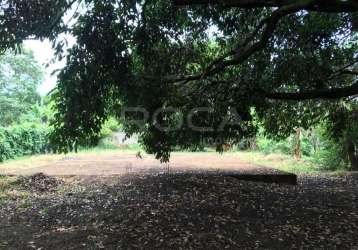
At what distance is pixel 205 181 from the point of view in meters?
9.34

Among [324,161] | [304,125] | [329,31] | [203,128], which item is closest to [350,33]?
[329,31]

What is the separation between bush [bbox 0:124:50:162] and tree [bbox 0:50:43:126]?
26.5ft

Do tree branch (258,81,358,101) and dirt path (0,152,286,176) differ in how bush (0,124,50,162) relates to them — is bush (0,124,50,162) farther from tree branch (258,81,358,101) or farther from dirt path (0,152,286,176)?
tree branch (258,81,358,101)

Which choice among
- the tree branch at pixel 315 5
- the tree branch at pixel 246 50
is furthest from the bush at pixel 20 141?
the tree branch at pixel 315 5

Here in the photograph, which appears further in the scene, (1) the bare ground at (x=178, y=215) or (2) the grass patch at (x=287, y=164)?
(2) the grass patch at (x=287, y=164)

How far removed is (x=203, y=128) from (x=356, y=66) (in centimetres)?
445

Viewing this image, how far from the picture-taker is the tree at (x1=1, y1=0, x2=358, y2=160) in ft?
14.9

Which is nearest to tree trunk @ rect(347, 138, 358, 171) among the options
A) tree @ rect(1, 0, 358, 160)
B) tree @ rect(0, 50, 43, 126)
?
tree @ rect(1, 0, 358, 160)

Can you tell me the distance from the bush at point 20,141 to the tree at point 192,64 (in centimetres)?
1323

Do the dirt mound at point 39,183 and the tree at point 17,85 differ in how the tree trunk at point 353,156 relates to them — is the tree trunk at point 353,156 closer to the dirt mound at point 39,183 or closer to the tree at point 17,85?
the dirt mound at point 39,183

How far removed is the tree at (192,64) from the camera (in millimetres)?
4535

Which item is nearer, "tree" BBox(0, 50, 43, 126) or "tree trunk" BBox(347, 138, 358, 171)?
"tree trunk" BBox(347, 138, 358, 171)

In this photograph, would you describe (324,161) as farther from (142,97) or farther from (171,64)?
(142,97)

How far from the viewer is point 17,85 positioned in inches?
1337
